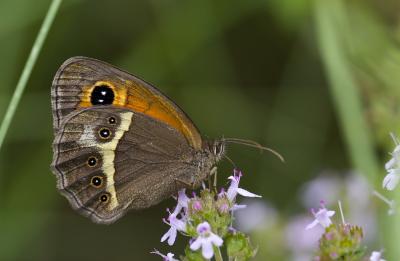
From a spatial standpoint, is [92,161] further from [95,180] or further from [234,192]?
[234,192]

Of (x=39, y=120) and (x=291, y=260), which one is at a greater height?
(x=39, y=120)

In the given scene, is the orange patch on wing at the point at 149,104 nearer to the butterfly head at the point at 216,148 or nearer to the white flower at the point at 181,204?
the butterfly head at the point at 216,148

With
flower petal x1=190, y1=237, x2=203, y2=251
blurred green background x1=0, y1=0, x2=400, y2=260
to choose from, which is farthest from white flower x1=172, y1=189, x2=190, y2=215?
blurred green background x1=0, y1=0, x2=400, y2=260

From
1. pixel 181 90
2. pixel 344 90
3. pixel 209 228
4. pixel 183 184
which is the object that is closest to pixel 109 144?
pixel 183 184

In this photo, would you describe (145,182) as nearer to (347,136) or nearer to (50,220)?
(347,136)

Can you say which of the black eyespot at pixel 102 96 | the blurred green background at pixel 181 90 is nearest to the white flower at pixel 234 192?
the black eyespot at pixel 102 96

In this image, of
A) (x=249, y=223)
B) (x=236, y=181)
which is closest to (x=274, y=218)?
(x=249, y=223)

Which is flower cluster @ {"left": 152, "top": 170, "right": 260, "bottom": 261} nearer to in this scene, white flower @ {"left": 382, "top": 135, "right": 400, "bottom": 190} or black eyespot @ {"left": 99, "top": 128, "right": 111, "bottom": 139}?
white flower @ {"left": 382, "top": 135, "right": 400, "bottom": 190}
